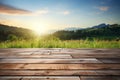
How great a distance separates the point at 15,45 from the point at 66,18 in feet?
50.3

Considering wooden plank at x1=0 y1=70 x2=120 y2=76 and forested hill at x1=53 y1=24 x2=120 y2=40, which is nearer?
wooden plank at x1=0 y1=70 x2=120 y2=76

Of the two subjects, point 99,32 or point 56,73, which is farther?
point 99,32


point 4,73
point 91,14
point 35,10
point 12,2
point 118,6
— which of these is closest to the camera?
point 4,73

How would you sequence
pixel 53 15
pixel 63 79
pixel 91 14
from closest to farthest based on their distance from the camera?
pixel 63 79 → pixel 53 15 → pixel 91 14

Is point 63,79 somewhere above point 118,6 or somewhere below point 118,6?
below

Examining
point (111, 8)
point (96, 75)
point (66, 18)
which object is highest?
point (111, 8)

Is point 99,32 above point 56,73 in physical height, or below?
above

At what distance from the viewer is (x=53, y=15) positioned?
1716cm

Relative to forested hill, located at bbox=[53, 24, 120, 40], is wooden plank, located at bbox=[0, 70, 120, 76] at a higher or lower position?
lower

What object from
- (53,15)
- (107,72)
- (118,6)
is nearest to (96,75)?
(107,72)

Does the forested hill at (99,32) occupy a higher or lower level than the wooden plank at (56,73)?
higher

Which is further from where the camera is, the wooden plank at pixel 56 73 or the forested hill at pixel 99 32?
the forested hill at pixel 99 32

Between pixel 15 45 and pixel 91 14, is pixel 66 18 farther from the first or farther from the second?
pixel 15 45

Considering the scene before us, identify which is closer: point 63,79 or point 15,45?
point 63,79
